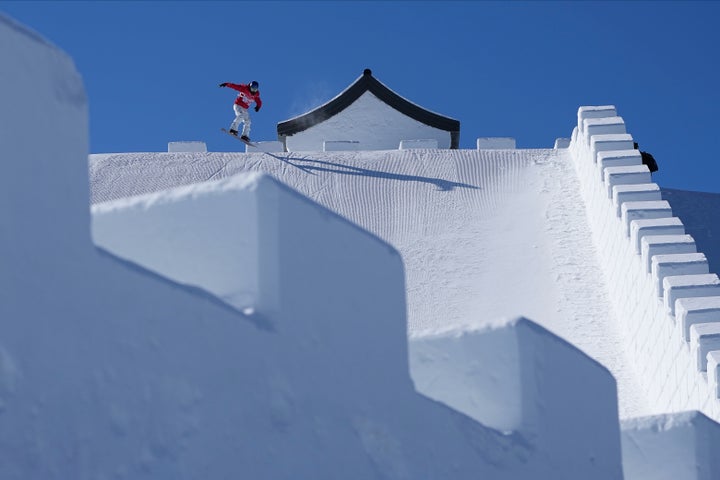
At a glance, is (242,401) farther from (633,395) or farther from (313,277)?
(633,395)

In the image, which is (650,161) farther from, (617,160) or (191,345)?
(191,345)

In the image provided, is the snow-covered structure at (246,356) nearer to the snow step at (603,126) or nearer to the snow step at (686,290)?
the snow step at (686,290)

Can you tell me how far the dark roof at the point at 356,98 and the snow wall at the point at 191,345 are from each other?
37.7 feet

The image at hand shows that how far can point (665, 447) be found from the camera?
21.3ft

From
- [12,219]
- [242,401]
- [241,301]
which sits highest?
[12,219]

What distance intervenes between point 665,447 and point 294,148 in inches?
407


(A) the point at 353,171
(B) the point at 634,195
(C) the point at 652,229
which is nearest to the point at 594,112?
(B) the point at 634,195

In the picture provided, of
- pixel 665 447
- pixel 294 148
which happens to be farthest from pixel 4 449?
pixel 294 148

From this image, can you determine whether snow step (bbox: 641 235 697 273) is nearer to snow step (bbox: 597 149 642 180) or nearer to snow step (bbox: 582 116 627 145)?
snow step (bbox: 597 149 642 180)

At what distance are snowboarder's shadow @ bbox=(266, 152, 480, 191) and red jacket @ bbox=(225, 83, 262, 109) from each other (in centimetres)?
180

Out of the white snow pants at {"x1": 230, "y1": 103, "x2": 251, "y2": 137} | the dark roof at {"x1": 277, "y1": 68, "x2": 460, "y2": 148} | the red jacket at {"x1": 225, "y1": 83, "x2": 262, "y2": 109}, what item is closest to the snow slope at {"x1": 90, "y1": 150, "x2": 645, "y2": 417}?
the white snow pants at {"x1": 230, "y1": 103, "x2": 251, "y2": 137}

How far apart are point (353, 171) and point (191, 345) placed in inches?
360

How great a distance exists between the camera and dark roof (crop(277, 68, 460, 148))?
16172 mm

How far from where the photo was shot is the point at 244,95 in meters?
14.4
